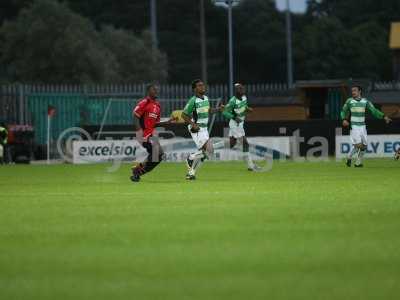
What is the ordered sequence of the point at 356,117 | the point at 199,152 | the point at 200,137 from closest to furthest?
the point at 199,152 → the point at 200,137 → the point at 356,117

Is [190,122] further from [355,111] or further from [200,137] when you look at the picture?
[355,111]

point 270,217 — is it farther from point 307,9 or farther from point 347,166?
point 307,9

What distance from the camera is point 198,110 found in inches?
1080

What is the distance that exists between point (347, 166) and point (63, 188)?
11.2 meters

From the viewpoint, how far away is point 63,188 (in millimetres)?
23453

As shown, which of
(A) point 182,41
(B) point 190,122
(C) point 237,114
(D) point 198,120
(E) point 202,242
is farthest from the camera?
(A) point 182,41

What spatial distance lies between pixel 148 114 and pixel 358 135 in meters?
8.94

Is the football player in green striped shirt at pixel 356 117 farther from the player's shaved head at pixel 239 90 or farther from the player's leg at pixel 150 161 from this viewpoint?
the player's leg at pixel 150 161

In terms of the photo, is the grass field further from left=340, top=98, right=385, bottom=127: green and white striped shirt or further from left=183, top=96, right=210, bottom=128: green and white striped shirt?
left=340, top=98, right=385, bottom=127: green and white striped shirt

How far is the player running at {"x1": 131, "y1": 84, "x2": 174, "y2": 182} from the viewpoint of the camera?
2577cm

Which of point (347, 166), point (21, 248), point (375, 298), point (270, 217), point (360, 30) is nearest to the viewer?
point (375, 298)

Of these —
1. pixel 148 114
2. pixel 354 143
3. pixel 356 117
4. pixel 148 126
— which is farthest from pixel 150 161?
pixel 356 117

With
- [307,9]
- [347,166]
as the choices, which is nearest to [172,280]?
[347,166]

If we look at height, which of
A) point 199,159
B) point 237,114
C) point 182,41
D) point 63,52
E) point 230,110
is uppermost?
point 182,41
